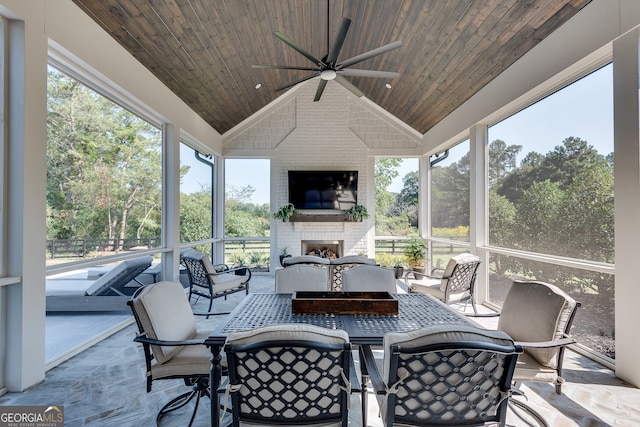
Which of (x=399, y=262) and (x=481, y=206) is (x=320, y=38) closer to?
(x=481, y=206)

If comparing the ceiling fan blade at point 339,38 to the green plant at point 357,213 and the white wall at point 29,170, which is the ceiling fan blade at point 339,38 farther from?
the green plant at point 357,213

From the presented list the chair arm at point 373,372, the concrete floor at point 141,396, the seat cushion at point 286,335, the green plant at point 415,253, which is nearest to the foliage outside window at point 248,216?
the green plant at point 415,253

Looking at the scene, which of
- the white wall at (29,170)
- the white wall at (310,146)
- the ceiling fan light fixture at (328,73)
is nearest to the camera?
the white wall at (29,170)

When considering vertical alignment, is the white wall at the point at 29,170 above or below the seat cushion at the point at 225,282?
above

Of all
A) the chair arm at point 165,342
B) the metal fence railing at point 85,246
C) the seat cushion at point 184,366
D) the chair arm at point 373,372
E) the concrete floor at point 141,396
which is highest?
the metal fence railing at point 85,246

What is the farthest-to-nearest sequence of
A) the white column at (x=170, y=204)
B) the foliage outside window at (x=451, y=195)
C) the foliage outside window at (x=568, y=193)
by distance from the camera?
1. the foliage outside window at (x=451, y=195)
2. the white column at (x=170, y=204)
3. the foliage outside window at (x=568, y=193)

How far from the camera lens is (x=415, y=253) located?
6828 millimetres

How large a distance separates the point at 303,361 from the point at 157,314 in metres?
1.17

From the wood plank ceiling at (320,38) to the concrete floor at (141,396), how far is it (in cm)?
339

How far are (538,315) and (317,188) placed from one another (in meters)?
5.49

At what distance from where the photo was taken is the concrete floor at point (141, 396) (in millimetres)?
Result: 2090

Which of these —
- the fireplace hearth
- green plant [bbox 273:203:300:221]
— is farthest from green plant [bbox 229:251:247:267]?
the fireplace hearth
